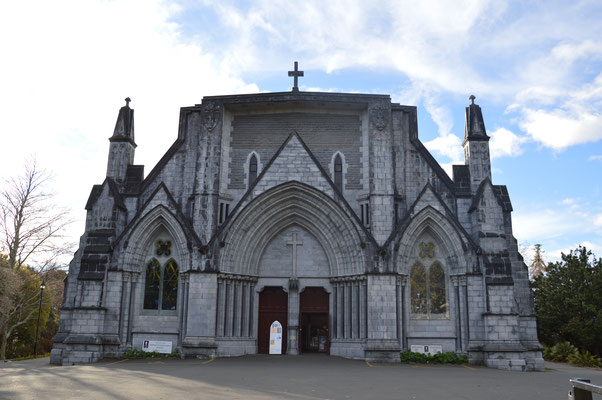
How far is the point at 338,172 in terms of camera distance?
21.4 m

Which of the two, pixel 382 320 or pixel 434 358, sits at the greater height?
pixel 382 320

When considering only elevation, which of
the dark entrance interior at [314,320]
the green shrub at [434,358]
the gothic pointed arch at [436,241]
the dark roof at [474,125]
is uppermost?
the dark roof at [474,125]

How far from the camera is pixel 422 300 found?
19.7m

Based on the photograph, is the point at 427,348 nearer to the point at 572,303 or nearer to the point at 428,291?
the point at 428,291

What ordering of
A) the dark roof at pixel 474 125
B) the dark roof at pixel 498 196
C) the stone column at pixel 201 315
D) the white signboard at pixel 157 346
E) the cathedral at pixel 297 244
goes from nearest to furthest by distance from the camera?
the stone column at pixel 201 315, the cathedral at pixel 297 244, the dark roof at pixel 498 196, the white signboard at pixel 157 346, the dark roof at pixel 474 125

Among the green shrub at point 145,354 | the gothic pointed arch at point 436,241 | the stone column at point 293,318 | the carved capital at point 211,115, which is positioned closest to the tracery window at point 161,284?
the green shrub at point 145,354

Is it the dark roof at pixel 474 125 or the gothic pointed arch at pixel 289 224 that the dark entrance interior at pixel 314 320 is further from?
the dark roof at pixel 474 125

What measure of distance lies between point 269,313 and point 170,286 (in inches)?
171

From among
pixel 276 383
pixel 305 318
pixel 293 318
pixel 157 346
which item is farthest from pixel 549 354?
pixel 157 346

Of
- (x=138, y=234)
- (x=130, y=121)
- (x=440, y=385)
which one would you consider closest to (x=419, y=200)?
(x=440, y=385)

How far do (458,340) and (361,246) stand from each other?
5.17 metres

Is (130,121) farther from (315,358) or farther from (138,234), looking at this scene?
(315,358)

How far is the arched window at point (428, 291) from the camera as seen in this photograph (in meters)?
19.6

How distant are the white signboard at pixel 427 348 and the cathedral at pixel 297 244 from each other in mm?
39
